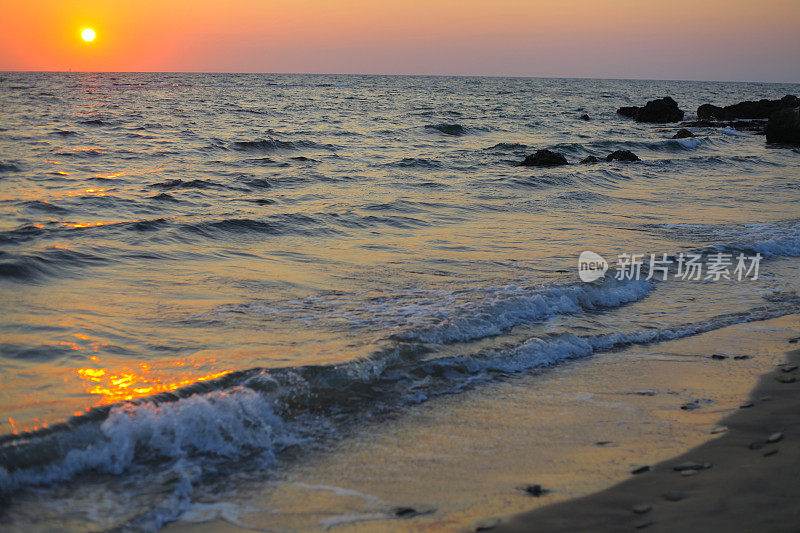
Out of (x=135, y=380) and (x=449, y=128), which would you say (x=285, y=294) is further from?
(x=449, y=128)

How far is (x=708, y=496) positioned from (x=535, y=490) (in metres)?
0.81

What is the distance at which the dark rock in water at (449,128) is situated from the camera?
95.7ft

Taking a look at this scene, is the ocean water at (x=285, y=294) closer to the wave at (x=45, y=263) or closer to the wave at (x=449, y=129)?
the wave at (x=45, y=263)

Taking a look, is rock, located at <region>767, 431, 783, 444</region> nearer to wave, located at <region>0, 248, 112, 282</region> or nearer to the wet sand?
the wet sand

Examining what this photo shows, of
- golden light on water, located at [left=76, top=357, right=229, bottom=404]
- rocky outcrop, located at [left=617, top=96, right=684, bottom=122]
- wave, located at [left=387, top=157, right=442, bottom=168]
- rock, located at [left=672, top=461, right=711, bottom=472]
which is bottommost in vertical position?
rock, located at [left=672, top=461, right=711, bottom=472]

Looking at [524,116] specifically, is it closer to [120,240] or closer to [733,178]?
[733,178]

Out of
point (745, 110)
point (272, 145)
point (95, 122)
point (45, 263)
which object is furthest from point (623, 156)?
point (745, 110)

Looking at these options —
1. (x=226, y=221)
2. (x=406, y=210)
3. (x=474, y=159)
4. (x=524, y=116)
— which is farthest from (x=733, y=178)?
(x=524, y=116)

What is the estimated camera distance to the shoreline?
2.92 m

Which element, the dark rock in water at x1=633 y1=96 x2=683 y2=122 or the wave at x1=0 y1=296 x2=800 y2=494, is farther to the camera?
the dark rock in water at x1=633 y1=96 x2=683 y2=122

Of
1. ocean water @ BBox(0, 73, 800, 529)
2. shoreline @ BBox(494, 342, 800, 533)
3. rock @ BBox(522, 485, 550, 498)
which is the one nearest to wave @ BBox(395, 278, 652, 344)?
ocean water @ BBox(0, 73, 800, 529)

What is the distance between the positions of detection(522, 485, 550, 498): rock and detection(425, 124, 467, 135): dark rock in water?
26.3m

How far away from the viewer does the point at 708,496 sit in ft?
10.4

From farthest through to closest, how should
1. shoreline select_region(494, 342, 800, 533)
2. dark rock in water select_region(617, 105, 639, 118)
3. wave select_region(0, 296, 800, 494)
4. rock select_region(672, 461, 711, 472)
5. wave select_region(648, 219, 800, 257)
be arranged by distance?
dark rock in water select_region(617, 105, 639, 118), wave select_region(648, 219, 800, 257), wave select_region(0, 296, 800, 494), rock select_region(672, 461, 711, 472), shoreline select_region(494, 342, 800, 533)
